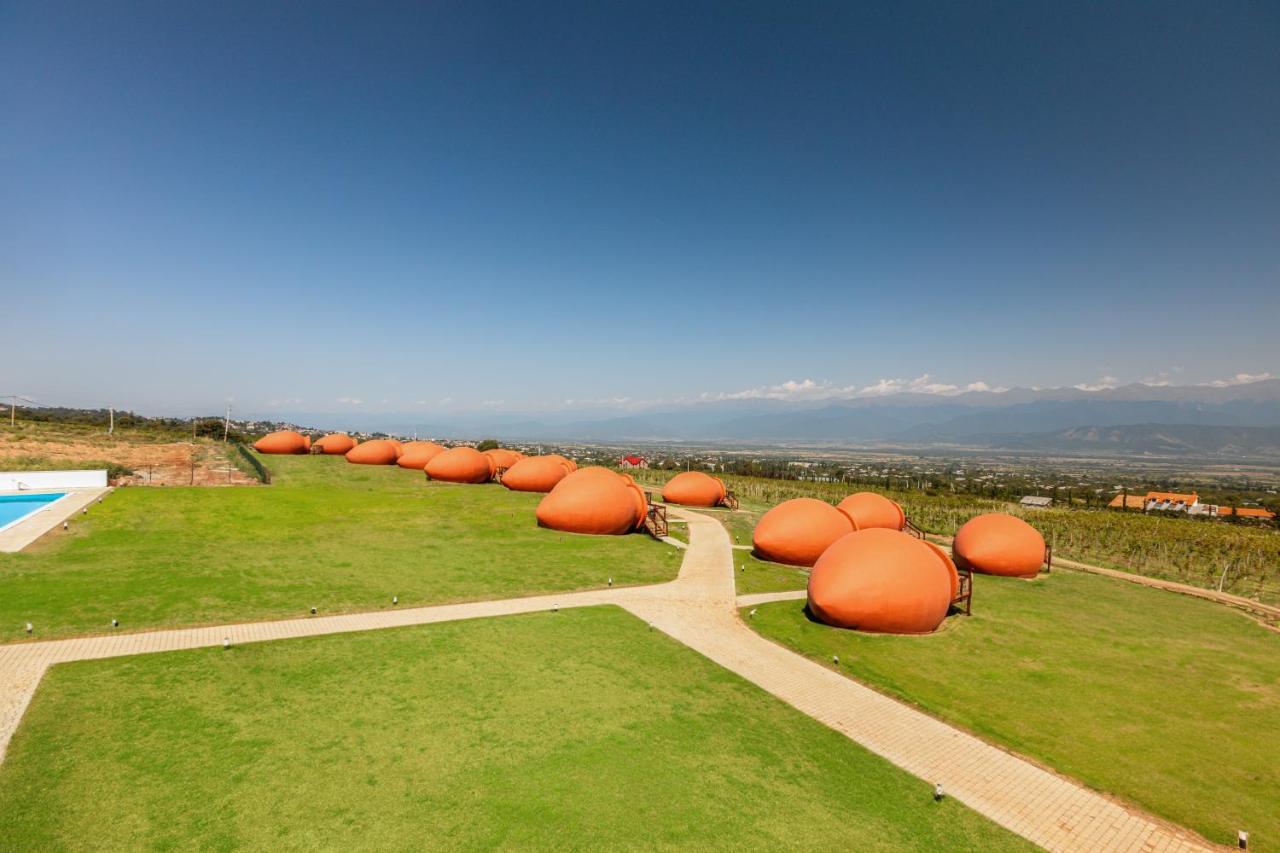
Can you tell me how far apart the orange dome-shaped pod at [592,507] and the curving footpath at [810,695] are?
6468mm

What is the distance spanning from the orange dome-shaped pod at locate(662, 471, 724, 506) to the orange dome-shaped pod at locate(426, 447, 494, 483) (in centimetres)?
1373

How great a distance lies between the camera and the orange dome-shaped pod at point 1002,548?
22.0m

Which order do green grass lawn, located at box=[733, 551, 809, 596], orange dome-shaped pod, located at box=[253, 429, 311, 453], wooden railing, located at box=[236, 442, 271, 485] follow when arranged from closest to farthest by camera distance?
green grass lawn, located at box=[733, 551, 809, 596]
wooden railing, located at box=[236, 442, 271, 485]
orange dome-shaped pod, located at box=[253, 429, 311, 453]

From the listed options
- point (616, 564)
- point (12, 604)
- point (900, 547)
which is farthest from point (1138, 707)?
point (12, 604)

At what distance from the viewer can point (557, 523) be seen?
81.5 feet

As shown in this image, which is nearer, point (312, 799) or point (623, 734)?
point (312, 799)

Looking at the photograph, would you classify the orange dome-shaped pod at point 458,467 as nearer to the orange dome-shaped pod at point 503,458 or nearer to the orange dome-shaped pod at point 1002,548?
the orange dome-shaped pod at point 503,458

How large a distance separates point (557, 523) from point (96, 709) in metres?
16.6

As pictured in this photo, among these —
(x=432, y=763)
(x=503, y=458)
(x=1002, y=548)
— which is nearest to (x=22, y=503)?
(x=503, y=458)

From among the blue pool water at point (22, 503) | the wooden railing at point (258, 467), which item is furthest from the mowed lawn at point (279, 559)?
the wooden railing at point (258, 467)

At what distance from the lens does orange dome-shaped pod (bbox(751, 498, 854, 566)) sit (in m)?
21.8

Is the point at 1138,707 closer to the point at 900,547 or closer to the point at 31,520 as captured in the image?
the point at 900,547

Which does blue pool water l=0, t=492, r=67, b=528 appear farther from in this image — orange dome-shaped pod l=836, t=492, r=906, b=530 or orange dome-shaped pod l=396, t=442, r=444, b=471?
orange dome-shaped pod l=836, t=492, r=906, b=530

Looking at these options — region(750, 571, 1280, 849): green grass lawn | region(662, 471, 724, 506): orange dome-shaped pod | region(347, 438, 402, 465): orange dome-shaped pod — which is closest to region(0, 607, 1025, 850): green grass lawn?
region(750, 571, 1280, 849): green grass lawn
